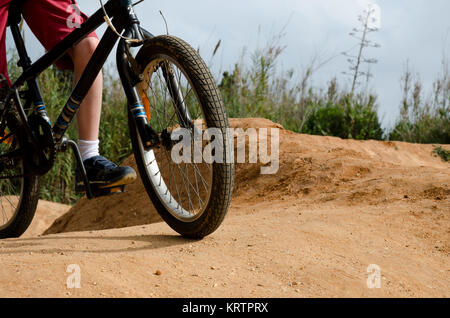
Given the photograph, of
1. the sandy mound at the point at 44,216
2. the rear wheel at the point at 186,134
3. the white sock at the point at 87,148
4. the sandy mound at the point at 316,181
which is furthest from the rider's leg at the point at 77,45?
the sandy mound at the point at 44,216

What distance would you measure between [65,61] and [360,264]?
1.77 meters

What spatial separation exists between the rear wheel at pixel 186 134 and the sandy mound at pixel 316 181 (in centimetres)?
109

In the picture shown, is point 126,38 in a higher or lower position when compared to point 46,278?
higher

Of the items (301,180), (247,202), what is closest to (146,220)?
(247,202)

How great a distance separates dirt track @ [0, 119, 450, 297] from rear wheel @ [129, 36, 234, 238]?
131 millimetres

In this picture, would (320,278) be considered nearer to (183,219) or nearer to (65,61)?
(183,219)

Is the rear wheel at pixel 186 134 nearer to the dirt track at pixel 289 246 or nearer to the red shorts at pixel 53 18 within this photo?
the dirt track at pixel 289 246

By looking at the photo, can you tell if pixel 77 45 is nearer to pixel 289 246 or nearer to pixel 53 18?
pixel 53 18

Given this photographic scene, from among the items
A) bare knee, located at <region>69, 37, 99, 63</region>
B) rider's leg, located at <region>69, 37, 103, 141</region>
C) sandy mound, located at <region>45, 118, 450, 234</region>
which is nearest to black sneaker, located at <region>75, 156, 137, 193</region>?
rider's leg, located at <region>69, 37, 103, 141</region>

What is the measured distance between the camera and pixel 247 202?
362 cm

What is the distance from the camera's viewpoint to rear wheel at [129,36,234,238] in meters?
2.18

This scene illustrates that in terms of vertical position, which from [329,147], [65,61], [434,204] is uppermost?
[65,61]

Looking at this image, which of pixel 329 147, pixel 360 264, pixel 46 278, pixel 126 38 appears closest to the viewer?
pixel 46 278

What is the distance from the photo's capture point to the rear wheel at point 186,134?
2180mm
